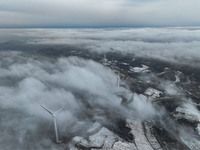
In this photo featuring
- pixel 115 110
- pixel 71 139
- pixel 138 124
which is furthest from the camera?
pixel 115 110

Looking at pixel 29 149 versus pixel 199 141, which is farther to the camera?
pixel 199 141

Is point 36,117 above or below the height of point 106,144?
below

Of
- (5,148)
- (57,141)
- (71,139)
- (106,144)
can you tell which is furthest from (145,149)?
(5,148)

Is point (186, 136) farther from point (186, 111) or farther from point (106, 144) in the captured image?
point (106, 144)

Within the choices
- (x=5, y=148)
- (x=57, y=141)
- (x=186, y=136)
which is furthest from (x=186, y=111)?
(x=5, y=148)

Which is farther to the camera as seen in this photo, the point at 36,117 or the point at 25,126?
the point at 36,117

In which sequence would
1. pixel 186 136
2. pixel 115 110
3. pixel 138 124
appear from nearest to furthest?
pixel 186 136 < pixel 138 124 < pixel 115 110

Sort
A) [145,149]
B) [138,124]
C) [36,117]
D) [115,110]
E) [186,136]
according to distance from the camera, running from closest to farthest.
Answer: [145,149]
[186,136]
[138,124]
[36,117]
[115,110]

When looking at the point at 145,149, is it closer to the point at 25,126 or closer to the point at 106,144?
the point at 106,144

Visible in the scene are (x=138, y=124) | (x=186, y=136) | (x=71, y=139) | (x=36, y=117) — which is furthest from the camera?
(x=36, y=117)
